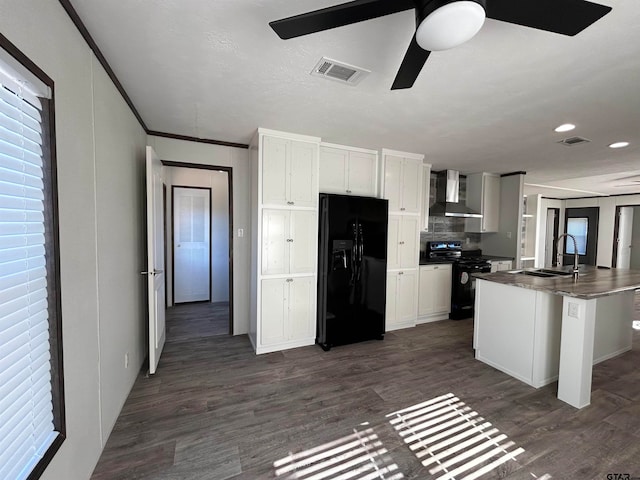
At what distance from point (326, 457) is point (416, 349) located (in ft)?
6.37

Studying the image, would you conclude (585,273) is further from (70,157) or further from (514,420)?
(70,157)

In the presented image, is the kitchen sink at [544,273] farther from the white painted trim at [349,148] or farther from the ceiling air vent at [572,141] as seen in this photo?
the white painted trim at [349,148]

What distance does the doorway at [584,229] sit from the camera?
7902 millimetres

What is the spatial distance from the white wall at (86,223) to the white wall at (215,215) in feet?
8.14

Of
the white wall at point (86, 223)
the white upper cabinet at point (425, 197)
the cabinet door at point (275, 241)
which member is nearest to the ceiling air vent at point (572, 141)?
the white upper cabinet at point (425, 197)

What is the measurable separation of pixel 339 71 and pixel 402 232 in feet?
8.34

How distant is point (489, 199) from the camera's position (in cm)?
510

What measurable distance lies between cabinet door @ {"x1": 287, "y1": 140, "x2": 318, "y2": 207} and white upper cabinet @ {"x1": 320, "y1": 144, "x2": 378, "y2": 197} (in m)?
0.22

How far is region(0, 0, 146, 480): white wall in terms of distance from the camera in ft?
4.04

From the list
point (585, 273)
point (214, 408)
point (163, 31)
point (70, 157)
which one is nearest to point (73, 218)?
point (70, 157)

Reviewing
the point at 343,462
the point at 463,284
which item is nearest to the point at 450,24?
the point at 343,462

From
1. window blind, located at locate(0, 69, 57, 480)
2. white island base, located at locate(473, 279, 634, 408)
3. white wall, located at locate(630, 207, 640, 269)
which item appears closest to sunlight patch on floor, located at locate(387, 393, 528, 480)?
white island base, located at locate(473, 279, 634, 408)

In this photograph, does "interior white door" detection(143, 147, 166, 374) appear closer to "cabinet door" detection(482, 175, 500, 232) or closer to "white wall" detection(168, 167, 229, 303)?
"white wall" detection(168, 167, 229, 303)

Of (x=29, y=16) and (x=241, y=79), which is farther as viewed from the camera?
(x=241, y=79)
